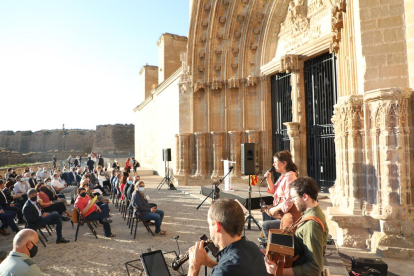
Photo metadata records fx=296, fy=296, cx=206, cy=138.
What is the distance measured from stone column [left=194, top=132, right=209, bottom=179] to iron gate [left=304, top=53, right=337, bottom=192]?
429cm

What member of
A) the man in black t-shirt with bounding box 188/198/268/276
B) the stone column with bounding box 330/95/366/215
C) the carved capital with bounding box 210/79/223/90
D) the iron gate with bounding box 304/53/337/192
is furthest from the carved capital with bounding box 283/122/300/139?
the man in black t-shirt with bounding box 188/198/268/276

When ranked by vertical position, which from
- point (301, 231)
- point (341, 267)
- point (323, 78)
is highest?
point (323, 78)

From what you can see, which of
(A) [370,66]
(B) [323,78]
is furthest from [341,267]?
(B) [323,78]

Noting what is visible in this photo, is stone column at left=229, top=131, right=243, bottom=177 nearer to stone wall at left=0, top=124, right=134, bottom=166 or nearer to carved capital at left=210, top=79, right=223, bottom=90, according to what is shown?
carved capital at left=210, top=79, right=223, bottom=90

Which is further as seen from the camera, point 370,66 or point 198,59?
point 198,59

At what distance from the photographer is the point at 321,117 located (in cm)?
900

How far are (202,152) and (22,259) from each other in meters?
9.72

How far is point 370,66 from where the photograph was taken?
459 centimetres

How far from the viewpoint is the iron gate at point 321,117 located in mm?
8594

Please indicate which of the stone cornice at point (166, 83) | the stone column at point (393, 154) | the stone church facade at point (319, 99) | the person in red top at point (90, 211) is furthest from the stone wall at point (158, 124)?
the stone column at point (393, 154)

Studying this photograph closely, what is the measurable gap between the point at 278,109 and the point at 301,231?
9137 millimetres

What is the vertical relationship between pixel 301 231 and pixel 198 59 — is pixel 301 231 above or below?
below

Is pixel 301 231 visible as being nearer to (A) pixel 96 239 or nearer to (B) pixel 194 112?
(A) pixel 96 239

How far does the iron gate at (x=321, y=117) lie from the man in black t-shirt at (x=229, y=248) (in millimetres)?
7515
